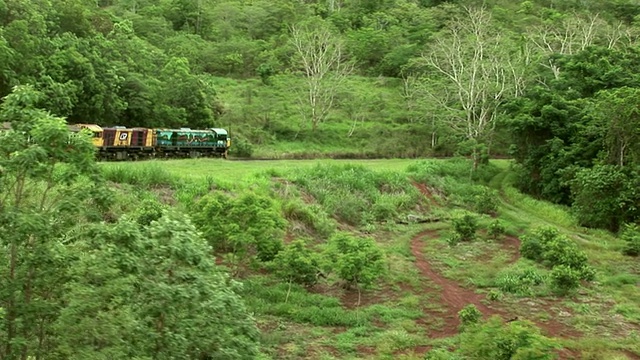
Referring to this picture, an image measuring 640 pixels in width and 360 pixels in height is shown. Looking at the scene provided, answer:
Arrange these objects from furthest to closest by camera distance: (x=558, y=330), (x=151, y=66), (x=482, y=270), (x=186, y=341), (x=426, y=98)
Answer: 1. (x=426, y=98)
2. (x=151, y=66)
3. (x=482, y=270)
4. (x=558, y=330)
5. (x=186, y=341)

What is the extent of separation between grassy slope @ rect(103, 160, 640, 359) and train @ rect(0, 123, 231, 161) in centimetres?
473

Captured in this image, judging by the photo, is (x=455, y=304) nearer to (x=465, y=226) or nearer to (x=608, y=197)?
(x=465, y=226)

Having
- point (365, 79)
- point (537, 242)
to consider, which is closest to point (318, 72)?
point (365, 79)

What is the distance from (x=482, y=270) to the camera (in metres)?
23.7

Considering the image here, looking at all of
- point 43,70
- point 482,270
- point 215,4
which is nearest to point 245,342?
point 482,270

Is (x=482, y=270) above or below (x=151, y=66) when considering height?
below

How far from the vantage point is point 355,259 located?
63.2 feet

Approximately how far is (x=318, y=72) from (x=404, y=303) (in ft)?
111

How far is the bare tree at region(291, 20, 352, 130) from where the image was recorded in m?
50.0

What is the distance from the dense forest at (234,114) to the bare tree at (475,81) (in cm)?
24

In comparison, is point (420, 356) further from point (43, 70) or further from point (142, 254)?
point (43, 70)

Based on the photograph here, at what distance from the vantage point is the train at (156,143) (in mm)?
31906

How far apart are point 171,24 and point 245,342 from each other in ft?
192

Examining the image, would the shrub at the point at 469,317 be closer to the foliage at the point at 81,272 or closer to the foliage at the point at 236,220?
the foliage at the point at 236,220
